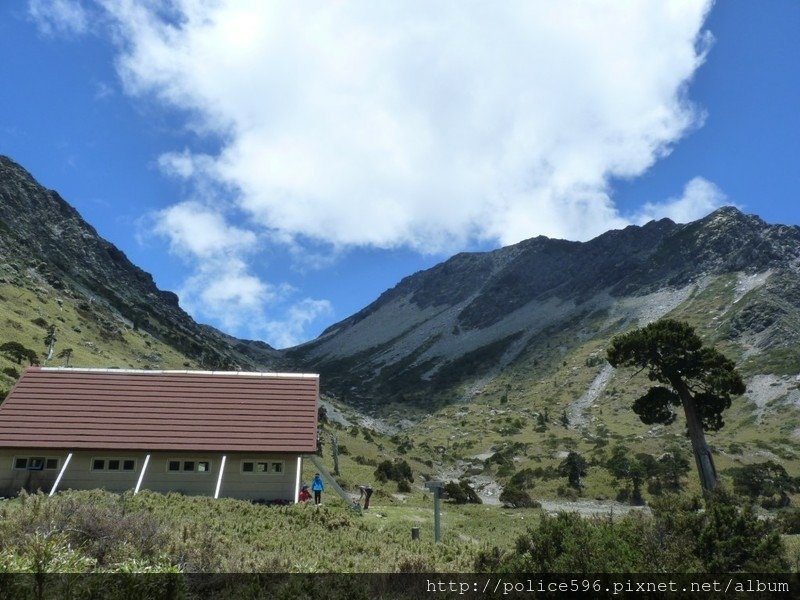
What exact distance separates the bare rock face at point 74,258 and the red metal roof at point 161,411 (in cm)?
6081

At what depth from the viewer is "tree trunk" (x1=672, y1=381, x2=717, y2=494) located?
29.1 metres

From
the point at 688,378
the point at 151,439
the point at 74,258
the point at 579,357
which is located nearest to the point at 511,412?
the point at 579,357

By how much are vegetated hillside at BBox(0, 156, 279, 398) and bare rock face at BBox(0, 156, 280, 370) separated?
0.25 metres

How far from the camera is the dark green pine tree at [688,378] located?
2994 cm

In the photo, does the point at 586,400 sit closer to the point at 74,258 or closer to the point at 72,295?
the point at 72,295

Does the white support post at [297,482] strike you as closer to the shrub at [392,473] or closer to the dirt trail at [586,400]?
the shrub at [392,473]

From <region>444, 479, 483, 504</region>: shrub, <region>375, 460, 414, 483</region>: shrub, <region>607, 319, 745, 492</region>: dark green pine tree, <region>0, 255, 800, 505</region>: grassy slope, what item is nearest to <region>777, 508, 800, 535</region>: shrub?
<region>607, 319, 745, 492</region>: dark green pine tree

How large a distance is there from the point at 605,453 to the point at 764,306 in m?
62.3

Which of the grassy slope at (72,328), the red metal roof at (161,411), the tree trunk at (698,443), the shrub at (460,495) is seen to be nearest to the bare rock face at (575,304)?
the grassy slope at (72,328)

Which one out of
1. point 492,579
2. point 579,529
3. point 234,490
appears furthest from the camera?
point 234,490

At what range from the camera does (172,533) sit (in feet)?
38.7

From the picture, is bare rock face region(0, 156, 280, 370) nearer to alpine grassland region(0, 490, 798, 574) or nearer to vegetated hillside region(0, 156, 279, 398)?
vegetated hillside region(0, 156, 279, 398)

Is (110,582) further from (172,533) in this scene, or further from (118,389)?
(118,389)

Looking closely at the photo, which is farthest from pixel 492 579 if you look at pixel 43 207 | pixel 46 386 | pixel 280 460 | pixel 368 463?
pixel 43 207
